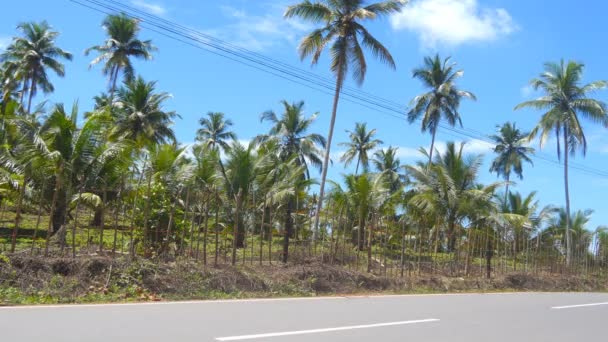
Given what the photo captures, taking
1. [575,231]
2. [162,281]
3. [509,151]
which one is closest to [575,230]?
[575,231]

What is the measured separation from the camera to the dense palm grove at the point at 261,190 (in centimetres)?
1322

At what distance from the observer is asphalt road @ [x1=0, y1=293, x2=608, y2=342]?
651 cm

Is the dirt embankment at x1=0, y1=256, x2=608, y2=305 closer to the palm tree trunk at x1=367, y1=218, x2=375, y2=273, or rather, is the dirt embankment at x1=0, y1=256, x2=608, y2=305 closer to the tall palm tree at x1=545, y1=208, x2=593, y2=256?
the palm tree trunk at x1=367, y1=218, x2=375, y2=273

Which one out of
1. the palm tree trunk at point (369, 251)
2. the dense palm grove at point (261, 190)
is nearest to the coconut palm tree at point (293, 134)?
the dense palm grove at point (261, 190)

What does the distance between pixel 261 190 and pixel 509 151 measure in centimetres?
3800

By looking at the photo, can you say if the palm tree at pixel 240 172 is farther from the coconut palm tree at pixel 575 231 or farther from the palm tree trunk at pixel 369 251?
the coconut palm tree at pixel 575 231

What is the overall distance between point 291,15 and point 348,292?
12755 millimetres

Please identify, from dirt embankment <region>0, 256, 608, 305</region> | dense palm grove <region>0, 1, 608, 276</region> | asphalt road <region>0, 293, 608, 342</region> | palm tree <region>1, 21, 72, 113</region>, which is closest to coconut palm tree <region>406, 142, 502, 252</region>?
dense palm grove <region>0, 1, 608, 276</region>

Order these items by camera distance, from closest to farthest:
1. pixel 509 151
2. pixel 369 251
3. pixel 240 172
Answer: pixel 240 172 < pixel 369 251 < pixel 509 151

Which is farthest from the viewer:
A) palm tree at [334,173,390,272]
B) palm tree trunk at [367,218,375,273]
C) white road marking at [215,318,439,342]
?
palm tree at [334,173,390,272]

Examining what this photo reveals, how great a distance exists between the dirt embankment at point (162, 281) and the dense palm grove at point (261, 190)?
71 cm

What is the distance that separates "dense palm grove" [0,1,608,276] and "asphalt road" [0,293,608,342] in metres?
3.60

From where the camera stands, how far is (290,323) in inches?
313

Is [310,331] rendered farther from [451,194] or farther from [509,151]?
[509,151]
